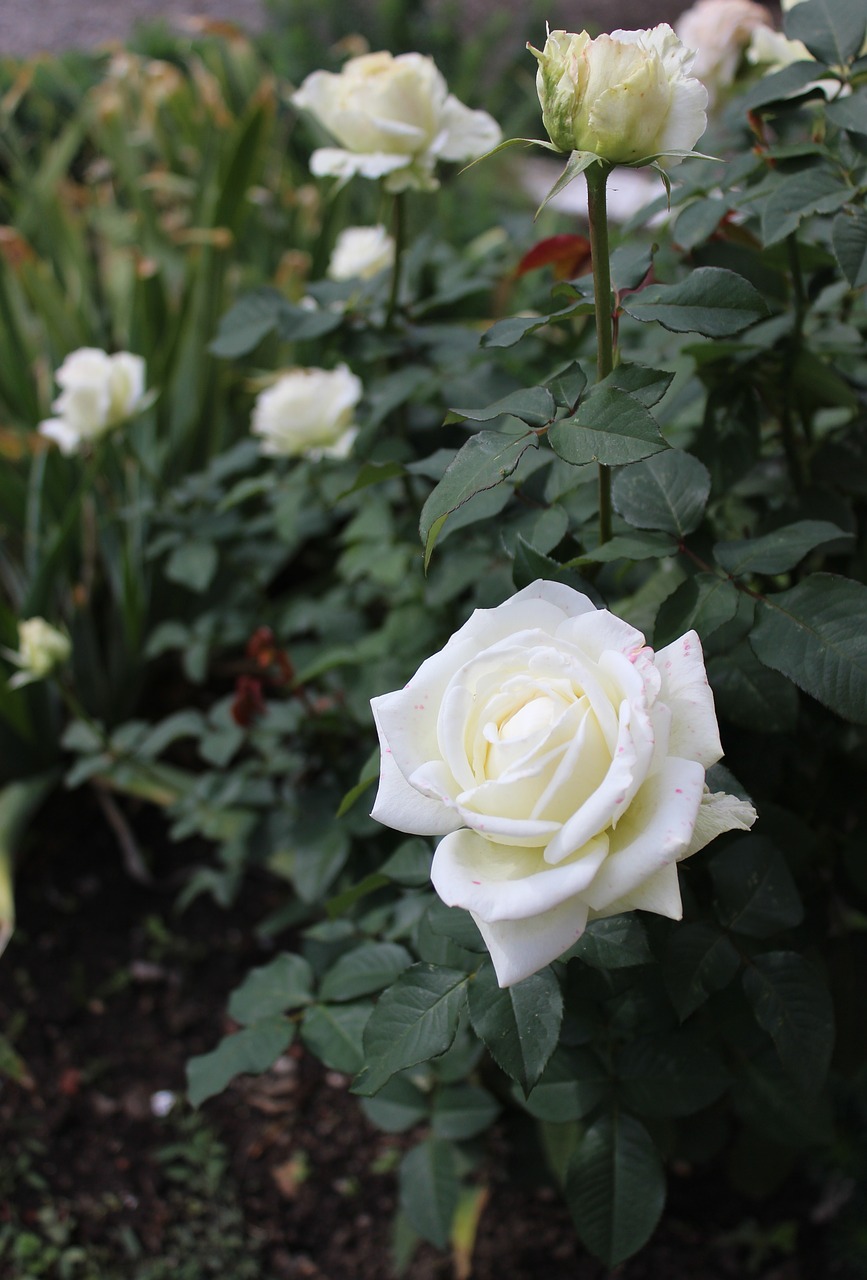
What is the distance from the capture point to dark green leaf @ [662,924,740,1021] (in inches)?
23.4

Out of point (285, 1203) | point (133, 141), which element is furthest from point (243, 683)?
point (133, 141)

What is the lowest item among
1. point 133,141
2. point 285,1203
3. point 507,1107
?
point 285,1203

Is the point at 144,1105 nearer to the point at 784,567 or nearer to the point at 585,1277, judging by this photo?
the point at 585,1277

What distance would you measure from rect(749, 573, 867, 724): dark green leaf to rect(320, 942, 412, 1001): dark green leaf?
362 millimetres

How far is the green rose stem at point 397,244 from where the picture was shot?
902 millimetres

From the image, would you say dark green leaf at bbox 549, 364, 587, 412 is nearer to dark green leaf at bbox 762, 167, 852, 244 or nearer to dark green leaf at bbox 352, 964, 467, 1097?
dark green leaf at bbox 762, 167, 852, 244

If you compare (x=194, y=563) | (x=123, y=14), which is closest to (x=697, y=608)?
(x=194, y=563)

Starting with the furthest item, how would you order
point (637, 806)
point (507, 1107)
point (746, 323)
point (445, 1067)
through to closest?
point (507, 1107)
point (445, 1067)
point (746, 323)
point (637, 806)

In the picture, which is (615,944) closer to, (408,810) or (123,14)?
(408,810)

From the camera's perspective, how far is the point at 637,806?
452 mm

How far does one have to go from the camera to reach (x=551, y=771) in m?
0.44

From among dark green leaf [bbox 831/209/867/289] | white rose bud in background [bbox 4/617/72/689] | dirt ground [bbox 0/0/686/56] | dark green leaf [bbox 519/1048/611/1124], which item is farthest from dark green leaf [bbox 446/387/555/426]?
dirt ground [bbox 0/0/686/56]

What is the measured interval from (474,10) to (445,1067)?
666cm

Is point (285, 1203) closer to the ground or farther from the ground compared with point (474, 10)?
closer to the ground
